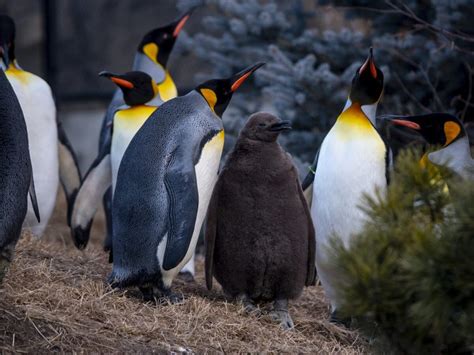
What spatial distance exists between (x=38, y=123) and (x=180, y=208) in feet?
5.44

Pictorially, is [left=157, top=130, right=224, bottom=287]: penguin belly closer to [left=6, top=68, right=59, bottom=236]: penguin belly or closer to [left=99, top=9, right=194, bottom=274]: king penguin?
[left=6, top=68, right=59, bottom=236]: penguin belly

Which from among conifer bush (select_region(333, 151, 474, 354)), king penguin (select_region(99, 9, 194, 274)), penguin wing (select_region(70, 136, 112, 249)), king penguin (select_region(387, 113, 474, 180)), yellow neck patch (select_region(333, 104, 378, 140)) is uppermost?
conifer bush (select_region(333, 151, 474, 354))

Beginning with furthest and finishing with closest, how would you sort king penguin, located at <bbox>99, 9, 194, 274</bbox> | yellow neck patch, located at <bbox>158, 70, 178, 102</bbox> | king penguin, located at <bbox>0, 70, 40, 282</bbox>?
king penguin, located at <bbox>99, 9, 194, 274</bbox> < yellow neck patch, located at <bbox>158, 70, 178, 102</bbox> < king penguin, located at <bbox>0, 70, 40, 282</bbox>

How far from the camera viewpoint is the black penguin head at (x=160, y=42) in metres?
6.18

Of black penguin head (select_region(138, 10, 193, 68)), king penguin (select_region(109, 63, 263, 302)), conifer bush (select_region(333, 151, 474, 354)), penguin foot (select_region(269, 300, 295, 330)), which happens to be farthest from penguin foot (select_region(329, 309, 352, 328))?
black penguin head (select_region(138, 10, 193, 68))

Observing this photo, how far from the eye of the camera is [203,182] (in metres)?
4.10

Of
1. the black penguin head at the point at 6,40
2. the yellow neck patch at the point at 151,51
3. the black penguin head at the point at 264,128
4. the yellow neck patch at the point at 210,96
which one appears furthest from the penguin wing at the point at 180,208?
the yellow neck patch at the point at 151,51

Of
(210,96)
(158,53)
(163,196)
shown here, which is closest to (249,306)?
(163,196)

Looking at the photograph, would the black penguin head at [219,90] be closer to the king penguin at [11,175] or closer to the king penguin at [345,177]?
the king penguin at [345,177]

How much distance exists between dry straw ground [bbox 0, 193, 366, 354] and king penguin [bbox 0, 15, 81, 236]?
88cm

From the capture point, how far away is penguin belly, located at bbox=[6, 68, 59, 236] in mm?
5277

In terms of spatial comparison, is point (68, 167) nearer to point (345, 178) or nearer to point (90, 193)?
point (90, 193)

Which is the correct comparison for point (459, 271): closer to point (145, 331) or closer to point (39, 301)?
point (145, 331)

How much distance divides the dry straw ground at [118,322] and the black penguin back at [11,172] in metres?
0.23
